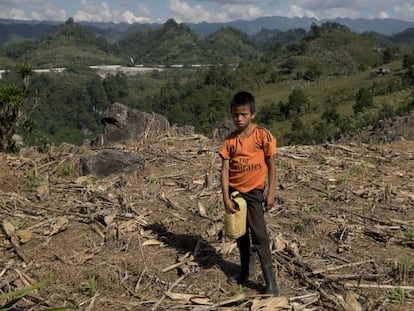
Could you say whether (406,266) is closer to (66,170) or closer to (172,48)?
(66,170)

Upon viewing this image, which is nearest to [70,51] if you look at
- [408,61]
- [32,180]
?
[408,61]

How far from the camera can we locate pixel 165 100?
283 feet

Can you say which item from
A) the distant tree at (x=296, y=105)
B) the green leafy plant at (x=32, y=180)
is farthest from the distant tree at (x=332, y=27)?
the green leafy plant at (x=32, y=180)

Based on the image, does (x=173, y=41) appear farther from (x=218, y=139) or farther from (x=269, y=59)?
(x=218, y=139)

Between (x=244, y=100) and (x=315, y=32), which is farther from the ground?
(x=315, y=32)

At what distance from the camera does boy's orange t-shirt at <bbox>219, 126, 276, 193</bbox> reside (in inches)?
154

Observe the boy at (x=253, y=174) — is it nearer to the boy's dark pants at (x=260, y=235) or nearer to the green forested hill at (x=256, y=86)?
the boy's dark pants at (x=260, y=235)

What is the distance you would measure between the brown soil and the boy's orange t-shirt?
3.07 feet

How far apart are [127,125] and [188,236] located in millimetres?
5258

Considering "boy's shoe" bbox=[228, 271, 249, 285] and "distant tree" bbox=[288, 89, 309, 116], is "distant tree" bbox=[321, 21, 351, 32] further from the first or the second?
"boy's shoe" bbox=[228, 271, 249, 285]

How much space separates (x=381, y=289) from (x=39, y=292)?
2.99 m

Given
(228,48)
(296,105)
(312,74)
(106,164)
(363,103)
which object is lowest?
(296,105)

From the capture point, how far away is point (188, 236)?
512 cm

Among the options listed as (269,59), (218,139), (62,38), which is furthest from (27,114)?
(62,38)
